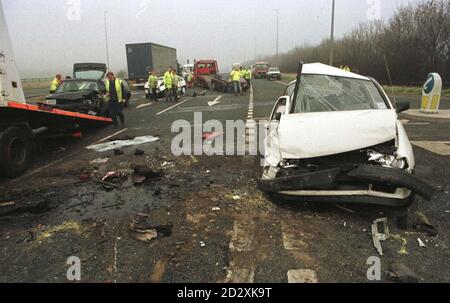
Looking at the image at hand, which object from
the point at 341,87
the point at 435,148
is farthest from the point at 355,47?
the point at 341,87

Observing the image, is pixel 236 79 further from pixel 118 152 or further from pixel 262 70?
pixel 262 70

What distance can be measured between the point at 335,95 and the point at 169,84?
585 inches

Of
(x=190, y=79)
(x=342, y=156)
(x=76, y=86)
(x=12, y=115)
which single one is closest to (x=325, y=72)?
(x=342, y=156)

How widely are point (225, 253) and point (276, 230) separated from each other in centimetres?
74

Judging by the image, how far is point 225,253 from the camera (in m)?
3.45

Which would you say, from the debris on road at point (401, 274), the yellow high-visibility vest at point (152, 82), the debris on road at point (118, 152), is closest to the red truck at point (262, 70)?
the yellow high-visibility vest at point (152, 82)

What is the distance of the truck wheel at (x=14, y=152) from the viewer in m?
6.07

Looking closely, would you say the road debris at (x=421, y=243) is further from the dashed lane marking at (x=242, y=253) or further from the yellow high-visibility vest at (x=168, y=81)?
the yellow high-visibility vest at (x=168, y=81)

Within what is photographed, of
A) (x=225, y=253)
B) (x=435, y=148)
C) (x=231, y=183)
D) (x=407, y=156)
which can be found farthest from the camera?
(x=435, y=148)

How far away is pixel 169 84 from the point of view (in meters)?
19.3

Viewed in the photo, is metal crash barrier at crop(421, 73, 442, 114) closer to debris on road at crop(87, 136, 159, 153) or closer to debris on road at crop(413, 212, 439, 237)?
debris on road at crop(87, 136, 159, 153)

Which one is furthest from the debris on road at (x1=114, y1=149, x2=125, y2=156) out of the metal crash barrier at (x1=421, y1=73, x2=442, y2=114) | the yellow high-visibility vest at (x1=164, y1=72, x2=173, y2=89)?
the yellow high-visibility vest at (x1=164, y1=72, x2=173, y2=89)

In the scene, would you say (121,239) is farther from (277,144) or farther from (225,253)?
(277,144)

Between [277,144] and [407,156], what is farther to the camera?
[277,144]
